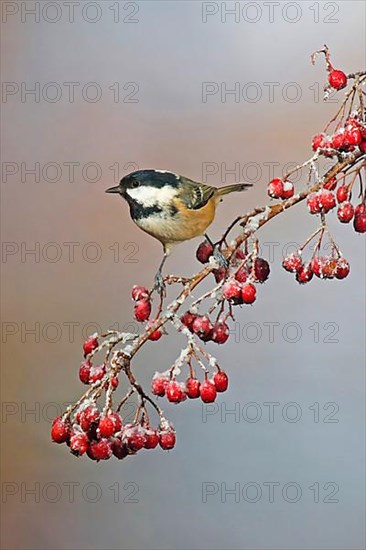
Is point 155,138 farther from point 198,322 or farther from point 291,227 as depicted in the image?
point 198,322

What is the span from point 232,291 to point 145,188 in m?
0.23

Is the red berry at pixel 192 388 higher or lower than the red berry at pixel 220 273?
lower

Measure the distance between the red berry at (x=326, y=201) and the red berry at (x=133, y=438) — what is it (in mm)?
181

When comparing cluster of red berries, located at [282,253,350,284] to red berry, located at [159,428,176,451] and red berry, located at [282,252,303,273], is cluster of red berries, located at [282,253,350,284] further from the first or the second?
red berry, located at [159,428,176,451]

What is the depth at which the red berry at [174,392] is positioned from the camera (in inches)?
19.3

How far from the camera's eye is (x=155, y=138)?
1.20m

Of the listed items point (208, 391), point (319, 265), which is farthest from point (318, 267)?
point (208, 391)

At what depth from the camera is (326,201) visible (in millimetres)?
466

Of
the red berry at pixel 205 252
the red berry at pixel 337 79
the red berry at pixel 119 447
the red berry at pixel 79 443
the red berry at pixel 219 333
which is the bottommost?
the red berry at pixel 119 447

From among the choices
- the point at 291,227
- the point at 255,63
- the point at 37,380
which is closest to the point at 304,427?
the point at 291,227

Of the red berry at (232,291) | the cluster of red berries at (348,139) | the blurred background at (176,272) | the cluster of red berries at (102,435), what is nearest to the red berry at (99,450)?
the cluster of red berries at (102,435)

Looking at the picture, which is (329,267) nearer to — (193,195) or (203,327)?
(203,327)

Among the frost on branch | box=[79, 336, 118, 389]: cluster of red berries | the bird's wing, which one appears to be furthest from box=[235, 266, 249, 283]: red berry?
the bird's wing

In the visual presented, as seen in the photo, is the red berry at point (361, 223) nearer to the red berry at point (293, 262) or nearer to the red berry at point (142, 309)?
the red berry at point (293, 262)
